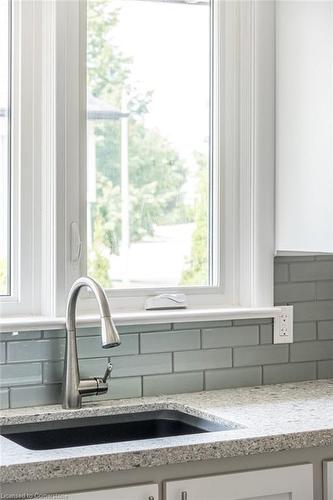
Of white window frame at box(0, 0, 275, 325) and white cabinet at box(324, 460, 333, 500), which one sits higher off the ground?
white window frame at box(0, 0, 275, 325)

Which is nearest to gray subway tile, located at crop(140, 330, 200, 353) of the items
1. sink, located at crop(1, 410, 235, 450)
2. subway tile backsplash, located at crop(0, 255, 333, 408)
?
subway tile backsplash, located at crop(0, 255, 333, 408)

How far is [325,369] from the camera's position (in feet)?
10.8

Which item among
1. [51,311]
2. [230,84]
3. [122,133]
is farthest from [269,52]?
[51,311]

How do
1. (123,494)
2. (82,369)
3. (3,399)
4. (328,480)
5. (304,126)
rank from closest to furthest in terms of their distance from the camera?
(123,494) → (328,480) → (3,399) → (82,369) → (304,126)

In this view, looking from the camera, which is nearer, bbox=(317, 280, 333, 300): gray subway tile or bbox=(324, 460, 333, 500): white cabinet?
bbox=(324, 460, 333, 500): white cabinet

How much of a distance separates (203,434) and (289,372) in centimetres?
85

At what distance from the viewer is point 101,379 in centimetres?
280

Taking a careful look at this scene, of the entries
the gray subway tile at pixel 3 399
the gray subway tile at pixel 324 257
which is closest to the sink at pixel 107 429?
the gray subway tile at pixel 3 399

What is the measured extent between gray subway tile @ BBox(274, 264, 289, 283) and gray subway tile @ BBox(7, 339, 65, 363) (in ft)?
2.60

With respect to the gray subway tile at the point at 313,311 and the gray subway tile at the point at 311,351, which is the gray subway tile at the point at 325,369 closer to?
the gray subway tile at the point at 311,351

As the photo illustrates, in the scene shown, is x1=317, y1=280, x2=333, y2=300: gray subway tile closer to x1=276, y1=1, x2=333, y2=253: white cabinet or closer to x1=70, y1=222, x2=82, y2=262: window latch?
x1=276, y1=1, x2=333, y2=253: white cabinet

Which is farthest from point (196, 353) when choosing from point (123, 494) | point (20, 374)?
point (123, 494)

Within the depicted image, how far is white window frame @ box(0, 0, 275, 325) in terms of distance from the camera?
2871 millimetres

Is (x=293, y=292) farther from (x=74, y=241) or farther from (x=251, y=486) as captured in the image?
(x=251, y=486)
